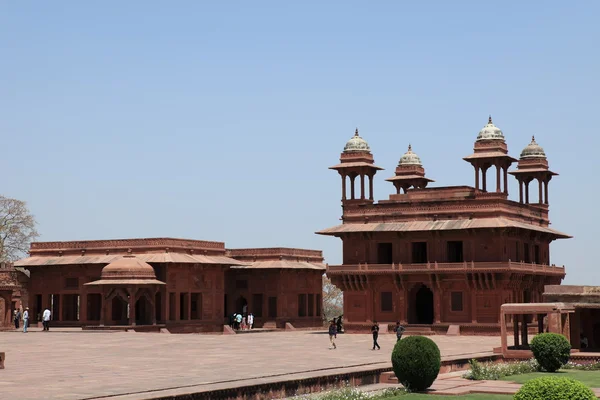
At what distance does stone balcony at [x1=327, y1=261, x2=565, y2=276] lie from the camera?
4841 cm

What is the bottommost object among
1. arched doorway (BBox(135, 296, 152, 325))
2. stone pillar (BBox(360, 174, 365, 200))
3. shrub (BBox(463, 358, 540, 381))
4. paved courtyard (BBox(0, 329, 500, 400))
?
shrub (BBox(463, 358, 540, 381))

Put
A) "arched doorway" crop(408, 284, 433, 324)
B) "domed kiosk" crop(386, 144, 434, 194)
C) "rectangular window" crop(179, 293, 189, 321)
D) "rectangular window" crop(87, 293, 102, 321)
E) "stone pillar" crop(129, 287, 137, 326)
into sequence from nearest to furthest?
"stone pillar" crop(129, 287, 137, 326), "arched doorway" crop(408, 284, 433, 324), "rectangular window" crop(179, 293, 189, 321), "rectangular window" crop(87, 293, 102, 321), "domed kiosk" crop(386, 144, 434, 194)

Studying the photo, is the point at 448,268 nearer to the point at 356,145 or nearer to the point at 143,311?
the point at 356,145

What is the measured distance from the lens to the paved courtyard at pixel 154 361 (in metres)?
20.7

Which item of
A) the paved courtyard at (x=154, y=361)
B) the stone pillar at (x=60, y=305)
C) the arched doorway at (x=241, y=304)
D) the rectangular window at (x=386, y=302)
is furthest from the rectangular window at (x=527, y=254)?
the stone pillar at (x=60, y=305)

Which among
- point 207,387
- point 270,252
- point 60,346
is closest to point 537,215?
point 270,252

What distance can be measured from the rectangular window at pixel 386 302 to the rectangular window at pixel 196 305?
10.6 m

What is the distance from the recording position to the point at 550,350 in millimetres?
27906

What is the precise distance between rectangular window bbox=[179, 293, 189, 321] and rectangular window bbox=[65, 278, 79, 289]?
5.79 m

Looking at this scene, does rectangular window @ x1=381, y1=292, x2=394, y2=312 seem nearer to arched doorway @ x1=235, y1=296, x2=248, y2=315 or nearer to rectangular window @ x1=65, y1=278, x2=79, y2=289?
arched doorway @ x1=235, y1=296, x2=248, y2=315

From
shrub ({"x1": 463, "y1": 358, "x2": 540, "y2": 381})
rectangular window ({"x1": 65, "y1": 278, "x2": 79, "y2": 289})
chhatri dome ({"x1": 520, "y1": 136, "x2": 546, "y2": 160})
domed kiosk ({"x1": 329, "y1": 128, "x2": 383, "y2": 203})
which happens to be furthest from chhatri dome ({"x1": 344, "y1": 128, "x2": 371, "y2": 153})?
shrub ({"x1": 463, "y1": 358, "x2": 540, "y2": 381})

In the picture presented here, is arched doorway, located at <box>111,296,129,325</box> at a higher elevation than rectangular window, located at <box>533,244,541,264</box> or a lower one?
lower

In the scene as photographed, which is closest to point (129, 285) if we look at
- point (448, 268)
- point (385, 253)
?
point (385, 253)

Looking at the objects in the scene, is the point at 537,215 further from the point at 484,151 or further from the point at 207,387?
the point at 207,387
